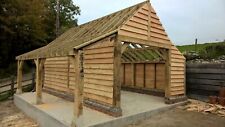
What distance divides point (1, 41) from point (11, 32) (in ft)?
6.36

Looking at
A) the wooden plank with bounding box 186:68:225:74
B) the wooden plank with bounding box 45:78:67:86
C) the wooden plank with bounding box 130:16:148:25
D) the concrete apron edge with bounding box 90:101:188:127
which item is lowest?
the concrete apron edge with bounding box 90:101:188:127

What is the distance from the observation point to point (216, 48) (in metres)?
15.4

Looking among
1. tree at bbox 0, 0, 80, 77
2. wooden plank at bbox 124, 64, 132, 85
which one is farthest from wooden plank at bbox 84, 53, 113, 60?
tree at bbox 0, 0, 80, 77

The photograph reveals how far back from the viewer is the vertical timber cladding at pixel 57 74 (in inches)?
428

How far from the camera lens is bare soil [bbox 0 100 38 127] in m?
9.07

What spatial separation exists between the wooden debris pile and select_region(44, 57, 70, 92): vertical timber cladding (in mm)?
4962

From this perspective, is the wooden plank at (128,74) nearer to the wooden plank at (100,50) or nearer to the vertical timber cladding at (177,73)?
the vertical timber cladding at (177,73)

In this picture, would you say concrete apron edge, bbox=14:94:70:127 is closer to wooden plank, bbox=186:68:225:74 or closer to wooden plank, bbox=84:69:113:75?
wooden plank, bbox=84:69:113:75

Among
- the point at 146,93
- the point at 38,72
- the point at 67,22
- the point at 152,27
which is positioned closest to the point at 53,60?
the point at 38,72

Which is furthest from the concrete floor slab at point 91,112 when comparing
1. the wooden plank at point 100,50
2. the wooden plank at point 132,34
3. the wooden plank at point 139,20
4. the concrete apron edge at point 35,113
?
the wooden plank at point 139,20

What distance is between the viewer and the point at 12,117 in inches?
404

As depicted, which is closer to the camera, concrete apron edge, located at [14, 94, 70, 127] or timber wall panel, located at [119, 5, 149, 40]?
concrete apron edge, located at [14, 94, 70, 127]

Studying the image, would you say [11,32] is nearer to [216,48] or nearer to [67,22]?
[67,22]

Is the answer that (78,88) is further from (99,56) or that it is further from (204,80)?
(204,80)
